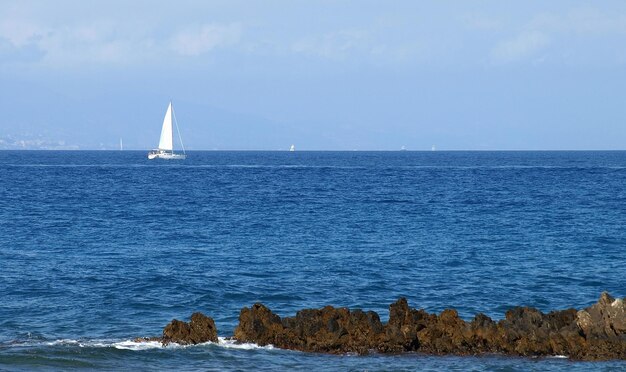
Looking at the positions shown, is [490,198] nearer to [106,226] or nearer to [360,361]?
[106,226]

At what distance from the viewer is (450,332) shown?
25391 millimetres

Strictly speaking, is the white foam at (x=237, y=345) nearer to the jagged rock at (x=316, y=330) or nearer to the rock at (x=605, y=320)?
the jagged rock at (x=316, y=330)

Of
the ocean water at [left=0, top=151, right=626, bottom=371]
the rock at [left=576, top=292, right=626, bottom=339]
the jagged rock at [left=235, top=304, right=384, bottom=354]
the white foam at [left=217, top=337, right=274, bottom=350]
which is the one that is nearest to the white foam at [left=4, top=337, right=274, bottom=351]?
the white foam at [left=217, top=337, right=274, bottom=350]

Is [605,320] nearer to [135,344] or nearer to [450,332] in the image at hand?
[450,332]

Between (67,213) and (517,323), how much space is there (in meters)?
49.8

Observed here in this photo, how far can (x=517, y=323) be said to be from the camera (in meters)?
25.7

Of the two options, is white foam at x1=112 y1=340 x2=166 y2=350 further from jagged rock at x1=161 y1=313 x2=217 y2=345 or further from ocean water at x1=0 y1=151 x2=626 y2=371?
jagged rock at x1=161 y1=313 x2=217 y2=345

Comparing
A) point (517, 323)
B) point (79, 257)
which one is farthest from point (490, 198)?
point (517, 323)

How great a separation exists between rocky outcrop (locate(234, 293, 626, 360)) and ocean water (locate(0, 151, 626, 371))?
0.55 metres

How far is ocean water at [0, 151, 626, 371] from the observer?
25234 millimetres

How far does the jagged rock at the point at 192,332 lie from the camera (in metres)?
26.0

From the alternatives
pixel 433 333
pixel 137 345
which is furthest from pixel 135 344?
pixel 433 333

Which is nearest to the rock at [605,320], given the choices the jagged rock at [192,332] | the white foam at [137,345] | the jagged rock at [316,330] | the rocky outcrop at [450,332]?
the rocky outcrop at [450,332]

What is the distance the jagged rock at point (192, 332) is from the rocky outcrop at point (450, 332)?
2.66ft
